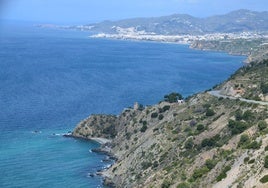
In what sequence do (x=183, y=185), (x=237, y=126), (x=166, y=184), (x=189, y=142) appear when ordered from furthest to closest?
1. (x=189, y=142)
2. (x=237, y=126)
3. (x=166, y=184)
4. (x=183, y=185)

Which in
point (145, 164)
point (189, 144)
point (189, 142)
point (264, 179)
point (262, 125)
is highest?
point (262, 125)

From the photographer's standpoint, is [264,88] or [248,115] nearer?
[248,115]

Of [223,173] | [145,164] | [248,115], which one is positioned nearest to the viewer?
[223,173]

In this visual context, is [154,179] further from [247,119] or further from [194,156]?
[247,119]

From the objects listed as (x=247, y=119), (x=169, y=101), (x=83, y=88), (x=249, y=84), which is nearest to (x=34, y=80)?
(x=83, y=88)

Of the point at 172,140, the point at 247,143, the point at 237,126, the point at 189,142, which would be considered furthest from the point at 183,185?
the point at 172,140

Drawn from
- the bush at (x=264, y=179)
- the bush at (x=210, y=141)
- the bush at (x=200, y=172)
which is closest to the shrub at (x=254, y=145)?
the bush at (x=200, y=172)

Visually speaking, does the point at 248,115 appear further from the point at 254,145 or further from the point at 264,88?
the point at 254,145

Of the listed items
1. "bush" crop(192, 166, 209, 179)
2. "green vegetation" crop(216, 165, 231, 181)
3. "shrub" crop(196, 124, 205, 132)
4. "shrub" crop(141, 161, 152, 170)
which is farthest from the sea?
"green vegetation" crop(216, 165, 231, 181)
